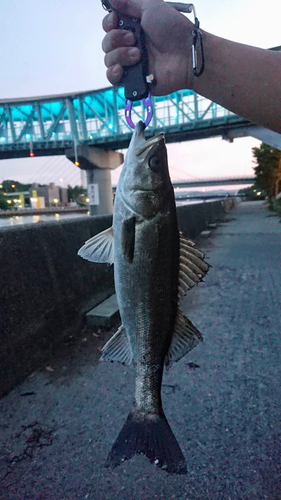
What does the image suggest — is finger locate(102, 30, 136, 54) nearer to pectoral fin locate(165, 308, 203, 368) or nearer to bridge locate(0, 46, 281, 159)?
pectoral fin locate(165, 308, 203, 368)

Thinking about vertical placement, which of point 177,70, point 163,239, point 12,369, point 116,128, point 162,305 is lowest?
point 12,369

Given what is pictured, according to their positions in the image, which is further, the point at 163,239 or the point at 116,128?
the point at 116,128

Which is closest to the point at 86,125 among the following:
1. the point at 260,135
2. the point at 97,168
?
the point at 97,168

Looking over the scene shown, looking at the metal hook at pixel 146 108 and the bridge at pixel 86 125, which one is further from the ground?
the bridge at pixel 86 125

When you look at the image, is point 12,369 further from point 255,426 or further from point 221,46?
point 221,46

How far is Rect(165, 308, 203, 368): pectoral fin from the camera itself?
194cm

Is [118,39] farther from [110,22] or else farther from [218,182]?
[218,182]

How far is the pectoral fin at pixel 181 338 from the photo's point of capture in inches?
76.5

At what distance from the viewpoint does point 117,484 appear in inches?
96.7

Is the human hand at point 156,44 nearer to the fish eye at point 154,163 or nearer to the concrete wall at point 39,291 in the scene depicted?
the fish eye at point 154,163

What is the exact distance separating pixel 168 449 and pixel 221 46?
271cm

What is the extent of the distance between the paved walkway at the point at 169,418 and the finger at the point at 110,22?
11.1ft

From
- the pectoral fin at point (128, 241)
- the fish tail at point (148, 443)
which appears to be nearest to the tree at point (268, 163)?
the pectoral fin at point (128, 241)

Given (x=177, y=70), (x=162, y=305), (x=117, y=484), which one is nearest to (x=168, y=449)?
(x=162, y=305)
